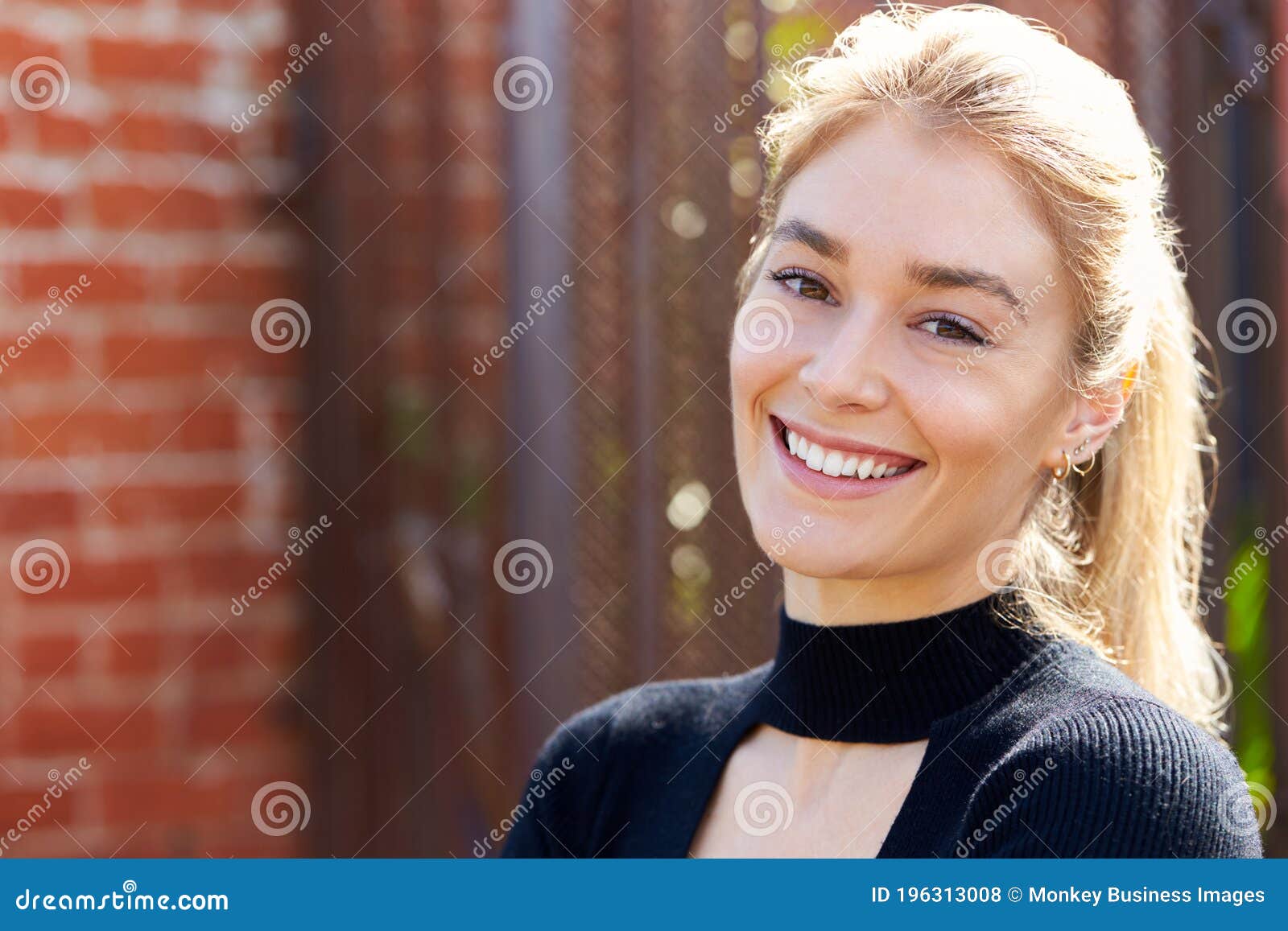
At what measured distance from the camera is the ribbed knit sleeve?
1159mm

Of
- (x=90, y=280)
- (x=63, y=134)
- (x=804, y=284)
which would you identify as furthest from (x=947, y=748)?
(x=63, y=134)

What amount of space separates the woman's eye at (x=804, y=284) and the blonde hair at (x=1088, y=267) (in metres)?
0.17

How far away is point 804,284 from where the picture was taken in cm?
148

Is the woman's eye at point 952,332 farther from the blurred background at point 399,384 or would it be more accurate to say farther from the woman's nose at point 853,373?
the blurred background at point 399,384

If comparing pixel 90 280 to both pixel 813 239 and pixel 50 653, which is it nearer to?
pixel 50 653

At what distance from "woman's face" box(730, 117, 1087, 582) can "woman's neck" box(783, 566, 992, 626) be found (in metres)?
0.01

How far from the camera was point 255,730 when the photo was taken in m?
2.64

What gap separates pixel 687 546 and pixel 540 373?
393mm

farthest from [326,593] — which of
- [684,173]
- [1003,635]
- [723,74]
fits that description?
[1003,635]

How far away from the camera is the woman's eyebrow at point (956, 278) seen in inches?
54.0

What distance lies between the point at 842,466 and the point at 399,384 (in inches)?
53.8

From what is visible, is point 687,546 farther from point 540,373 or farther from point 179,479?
point 179,479

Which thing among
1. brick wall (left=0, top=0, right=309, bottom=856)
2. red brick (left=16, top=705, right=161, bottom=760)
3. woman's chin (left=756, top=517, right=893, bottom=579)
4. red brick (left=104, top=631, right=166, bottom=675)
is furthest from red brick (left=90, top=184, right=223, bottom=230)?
woman's chin (left=756, top=517, right=893, bottom=579)

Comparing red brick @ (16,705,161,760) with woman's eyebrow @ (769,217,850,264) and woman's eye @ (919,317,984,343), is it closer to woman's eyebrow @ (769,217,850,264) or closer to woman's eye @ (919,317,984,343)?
woman's eyebrow @ (769,217,850,264)
